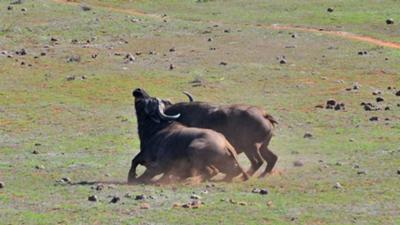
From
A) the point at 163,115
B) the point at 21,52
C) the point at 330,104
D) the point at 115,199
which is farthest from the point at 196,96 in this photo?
the point at 115,199

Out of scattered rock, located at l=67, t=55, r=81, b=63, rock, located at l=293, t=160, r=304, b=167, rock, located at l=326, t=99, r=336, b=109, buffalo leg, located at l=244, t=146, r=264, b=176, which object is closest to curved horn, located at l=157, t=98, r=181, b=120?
buffalo leg, located at l=244, t=146, r=264, b=176

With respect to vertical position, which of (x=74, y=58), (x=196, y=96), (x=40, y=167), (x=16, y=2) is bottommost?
(x=16, y=2)

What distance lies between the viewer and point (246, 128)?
19234 mm

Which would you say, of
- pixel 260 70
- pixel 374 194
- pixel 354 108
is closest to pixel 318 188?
pixel 374 194

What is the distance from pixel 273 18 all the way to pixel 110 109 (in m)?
14.3

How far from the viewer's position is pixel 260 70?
31.0 meters

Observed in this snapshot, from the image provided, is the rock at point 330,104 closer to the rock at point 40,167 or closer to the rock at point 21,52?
the rock at point 40,167

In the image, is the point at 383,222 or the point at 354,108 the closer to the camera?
the point at 383,222

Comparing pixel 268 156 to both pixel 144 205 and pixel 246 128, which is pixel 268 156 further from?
pixel 144 205

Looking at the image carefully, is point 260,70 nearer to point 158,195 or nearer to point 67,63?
point 67,63

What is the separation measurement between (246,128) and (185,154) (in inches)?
60.4

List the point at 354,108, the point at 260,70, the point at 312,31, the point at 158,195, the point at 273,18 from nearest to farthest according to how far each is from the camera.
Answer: the point at 158,195, the point at 354,108, the point at 260,70, the point at 312,31, the point at 273,18

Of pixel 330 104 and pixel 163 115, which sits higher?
pixel 163 115

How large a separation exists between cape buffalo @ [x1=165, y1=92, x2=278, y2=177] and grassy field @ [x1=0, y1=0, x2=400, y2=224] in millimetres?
448
